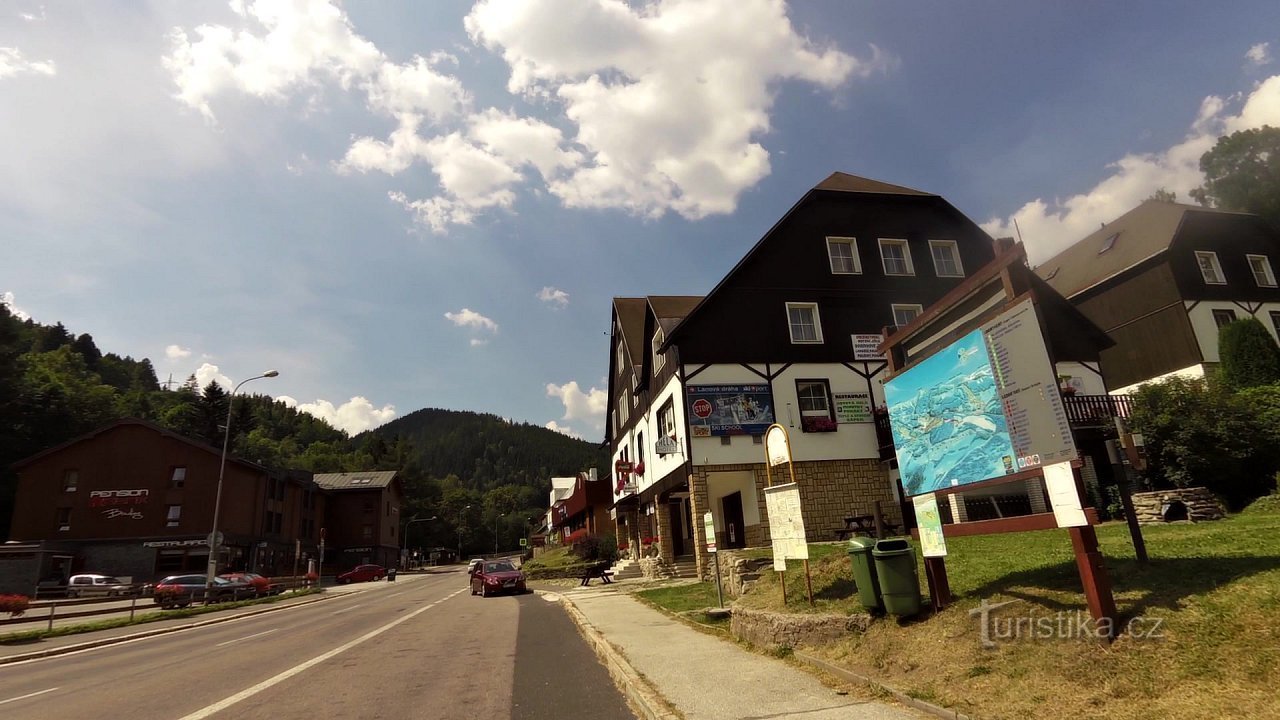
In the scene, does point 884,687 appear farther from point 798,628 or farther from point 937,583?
point 798,628

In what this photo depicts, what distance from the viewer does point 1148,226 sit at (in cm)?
2994

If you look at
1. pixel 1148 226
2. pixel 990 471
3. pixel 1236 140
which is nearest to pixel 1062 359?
pixel 1148 226

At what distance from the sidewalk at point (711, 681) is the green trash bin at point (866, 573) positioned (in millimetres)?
1522

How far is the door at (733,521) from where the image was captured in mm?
27094

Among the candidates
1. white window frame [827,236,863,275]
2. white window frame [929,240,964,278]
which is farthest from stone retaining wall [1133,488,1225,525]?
white window frame [929,240,964,278]

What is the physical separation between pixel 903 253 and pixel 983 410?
21.9 metres

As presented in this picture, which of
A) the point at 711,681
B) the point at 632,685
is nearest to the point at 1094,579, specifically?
the point at 711,681

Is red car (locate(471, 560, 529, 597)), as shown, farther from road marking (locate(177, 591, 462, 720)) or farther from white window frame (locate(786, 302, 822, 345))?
white window frame (locate(786, 302, 822, 345))

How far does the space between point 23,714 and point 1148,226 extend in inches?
1607

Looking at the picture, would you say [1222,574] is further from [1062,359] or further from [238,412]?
[238,412]

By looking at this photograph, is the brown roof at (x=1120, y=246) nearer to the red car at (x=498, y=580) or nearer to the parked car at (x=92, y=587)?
the red car at (x=498, y=580)

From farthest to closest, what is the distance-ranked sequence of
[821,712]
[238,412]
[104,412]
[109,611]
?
[238,412]
[104,412]
[109,611]
[821,712]

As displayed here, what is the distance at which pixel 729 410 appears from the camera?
24453mm

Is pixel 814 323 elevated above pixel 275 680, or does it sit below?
above
